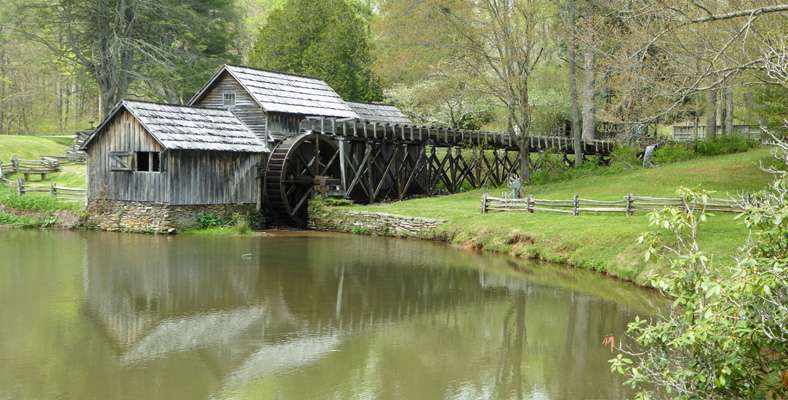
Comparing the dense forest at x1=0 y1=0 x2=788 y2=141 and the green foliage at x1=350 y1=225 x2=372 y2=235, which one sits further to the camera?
the dense forest at x1=0 y1=0 x2=788 y2=141

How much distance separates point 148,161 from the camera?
25.6m

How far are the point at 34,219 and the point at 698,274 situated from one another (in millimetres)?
24735

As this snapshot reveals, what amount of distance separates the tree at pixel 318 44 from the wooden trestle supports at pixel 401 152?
33.2ft

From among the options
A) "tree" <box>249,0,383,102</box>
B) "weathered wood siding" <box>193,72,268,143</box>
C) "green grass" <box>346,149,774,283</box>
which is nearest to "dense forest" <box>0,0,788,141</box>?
"tree" <box>249,0,383,102</box>

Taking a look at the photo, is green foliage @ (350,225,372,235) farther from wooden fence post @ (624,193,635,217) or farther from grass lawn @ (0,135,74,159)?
grass lawn @ (0,135,74,159)

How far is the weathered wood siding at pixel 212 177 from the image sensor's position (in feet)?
77.7

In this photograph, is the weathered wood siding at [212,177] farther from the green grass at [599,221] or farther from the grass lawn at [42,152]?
the grass lawn at [42,152]

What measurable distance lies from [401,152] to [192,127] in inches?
428

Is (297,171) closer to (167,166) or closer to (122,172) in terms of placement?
(167,166)

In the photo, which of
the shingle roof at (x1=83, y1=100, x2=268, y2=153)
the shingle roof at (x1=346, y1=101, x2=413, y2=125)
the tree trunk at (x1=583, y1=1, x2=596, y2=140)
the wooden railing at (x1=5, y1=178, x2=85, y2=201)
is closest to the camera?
the shingle roof at (x1=83, y1=100, x2=268, y2=153)

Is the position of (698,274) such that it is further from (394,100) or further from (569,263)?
(394,100)

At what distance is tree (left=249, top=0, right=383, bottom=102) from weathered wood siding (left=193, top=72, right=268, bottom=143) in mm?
12729

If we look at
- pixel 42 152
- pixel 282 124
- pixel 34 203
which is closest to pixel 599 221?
pixel 282 124

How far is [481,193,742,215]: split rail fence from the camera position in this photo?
19469mm
